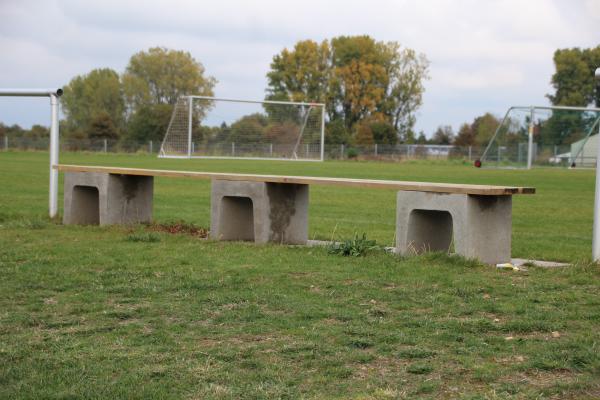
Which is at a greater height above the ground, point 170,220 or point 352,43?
point 352,43

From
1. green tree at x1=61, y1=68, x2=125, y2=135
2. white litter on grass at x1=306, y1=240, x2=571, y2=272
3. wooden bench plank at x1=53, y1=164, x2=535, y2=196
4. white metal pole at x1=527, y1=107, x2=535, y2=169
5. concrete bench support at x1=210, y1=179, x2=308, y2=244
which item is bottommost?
white litter on grass at x1=306, y1=240, x2=571, y2=272

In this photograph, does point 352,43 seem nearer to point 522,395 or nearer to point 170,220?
point 170,220

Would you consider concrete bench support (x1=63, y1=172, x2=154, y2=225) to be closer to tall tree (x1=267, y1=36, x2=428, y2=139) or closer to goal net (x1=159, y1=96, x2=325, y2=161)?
goal net (x1=159, y1=96, x2=325, y2=161)

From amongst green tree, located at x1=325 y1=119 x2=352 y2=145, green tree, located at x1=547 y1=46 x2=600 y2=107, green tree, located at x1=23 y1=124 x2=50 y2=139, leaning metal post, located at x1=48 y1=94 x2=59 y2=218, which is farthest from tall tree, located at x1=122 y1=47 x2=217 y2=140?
leaning metal post, located at x1=48 y1=94 x2=59 y2=218

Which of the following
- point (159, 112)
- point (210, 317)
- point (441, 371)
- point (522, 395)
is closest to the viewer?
point (522, 395)

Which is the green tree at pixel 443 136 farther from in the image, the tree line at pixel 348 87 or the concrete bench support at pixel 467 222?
the concrete bench support at pixel 467 222

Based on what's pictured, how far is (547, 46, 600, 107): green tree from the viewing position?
75250 mm

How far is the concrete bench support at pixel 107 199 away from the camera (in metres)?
11.0

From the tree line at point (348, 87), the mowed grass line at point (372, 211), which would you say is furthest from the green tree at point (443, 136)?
the mowed grass line at point (372, 211)

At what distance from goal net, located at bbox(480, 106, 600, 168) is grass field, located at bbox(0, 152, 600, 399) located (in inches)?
1158

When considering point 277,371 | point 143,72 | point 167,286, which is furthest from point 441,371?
point 143,72

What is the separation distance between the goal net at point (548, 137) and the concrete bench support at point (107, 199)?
93.1 feet

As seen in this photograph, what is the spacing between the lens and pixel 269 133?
43.2 m

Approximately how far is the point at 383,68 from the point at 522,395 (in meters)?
74.8
